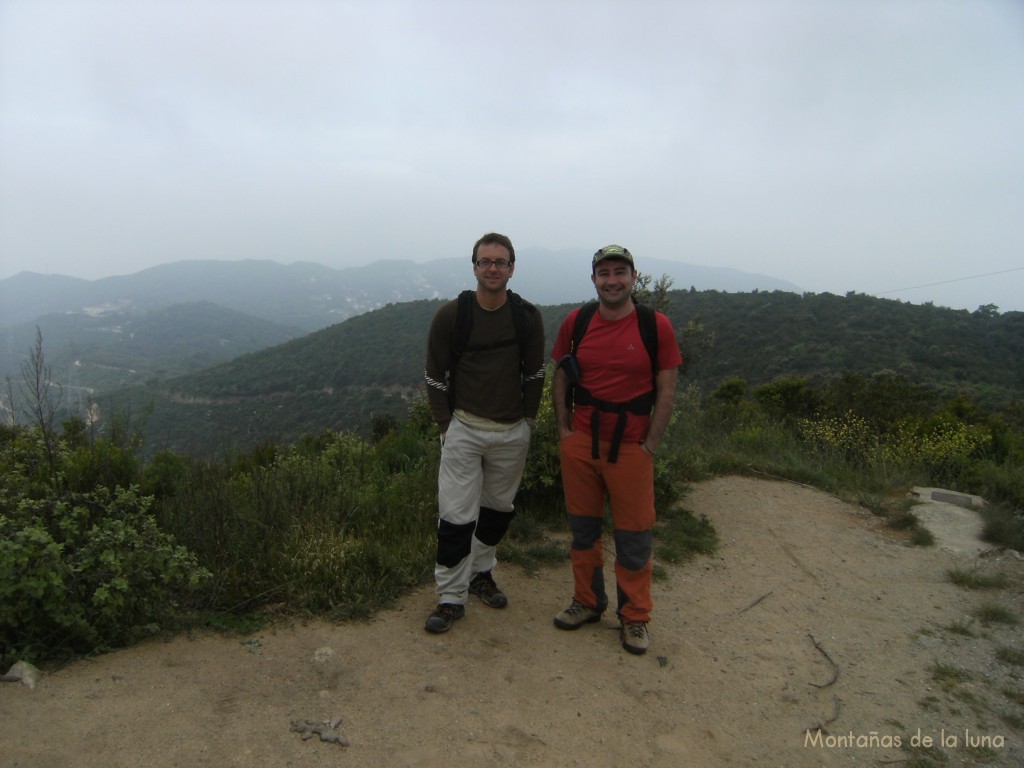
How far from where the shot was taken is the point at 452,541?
10.0 feet

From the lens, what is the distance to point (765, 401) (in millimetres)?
10766

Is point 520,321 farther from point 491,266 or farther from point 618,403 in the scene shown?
point 618,403

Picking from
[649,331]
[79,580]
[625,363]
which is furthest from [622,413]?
[79,580]

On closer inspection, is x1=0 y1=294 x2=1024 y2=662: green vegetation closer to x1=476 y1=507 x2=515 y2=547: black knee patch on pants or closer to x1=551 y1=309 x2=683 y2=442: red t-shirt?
x1=476 y1=507 x2=515 y2=547: black knee patch on pants

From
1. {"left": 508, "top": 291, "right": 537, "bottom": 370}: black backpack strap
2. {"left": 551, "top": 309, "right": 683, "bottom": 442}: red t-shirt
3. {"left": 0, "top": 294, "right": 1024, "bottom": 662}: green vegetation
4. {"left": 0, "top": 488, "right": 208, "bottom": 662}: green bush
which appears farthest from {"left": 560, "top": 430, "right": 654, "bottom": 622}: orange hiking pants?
{"left": 0, "top": 488, "right": 208, "bottom": 662}: green bush

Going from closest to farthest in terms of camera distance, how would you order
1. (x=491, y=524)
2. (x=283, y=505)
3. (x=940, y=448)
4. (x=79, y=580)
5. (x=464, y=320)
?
1. (x=79, y=580)
2. (x=464, y=320)
3. (x=491, y=524)
4. (x=283, y=505)
5. (x=940, y=448)

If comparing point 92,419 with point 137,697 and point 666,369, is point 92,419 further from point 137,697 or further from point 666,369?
point 666,369

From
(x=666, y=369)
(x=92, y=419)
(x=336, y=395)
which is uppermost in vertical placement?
(x=666, y=369)

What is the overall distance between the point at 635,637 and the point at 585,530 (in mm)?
596

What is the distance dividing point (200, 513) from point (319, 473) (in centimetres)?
110

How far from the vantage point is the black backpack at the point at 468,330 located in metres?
2.98

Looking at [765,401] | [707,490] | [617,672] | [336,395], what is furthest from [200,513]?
[336,395]

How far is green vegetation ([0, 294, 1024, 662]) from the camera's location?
2.60 m

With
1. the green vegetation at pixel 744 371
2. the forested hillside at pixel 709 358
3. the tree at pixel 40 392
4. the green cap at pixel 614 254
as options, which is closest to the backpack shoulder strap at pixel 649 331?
the green cap at pixel 614 254
